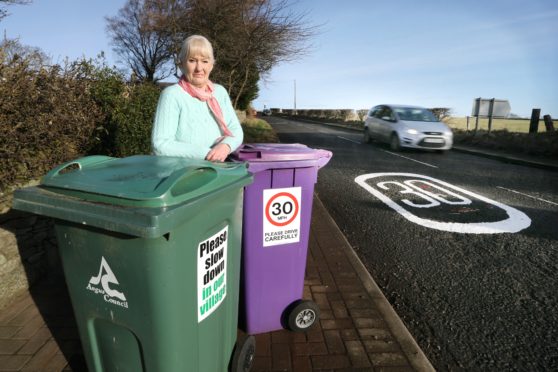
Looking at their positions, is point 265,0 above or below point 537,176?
above

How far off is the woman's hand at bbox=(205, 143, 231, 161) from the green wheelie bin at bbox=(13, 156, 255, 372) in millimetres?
299

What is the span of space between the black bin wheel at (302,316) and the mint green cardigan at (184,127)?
113 centimetres

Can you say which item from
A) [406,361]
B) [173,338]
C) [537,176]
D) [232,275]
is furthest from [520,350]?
[537,176]

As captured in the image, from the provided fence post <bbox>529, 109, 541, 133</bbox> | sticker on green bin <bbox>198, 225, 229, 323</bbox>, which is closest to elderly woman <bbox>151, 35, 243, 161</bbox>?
sticker on green bin <bbox>198, 225, 229, 323</bbox>

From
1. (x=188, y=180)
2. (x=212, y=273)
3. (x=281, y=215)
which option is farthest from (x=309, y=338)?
(x=188, y=180)

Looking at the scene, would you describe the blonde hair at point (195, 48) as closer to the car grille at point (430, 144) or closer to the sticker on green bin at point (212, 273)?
the sticker on green bin at point (212, 273)

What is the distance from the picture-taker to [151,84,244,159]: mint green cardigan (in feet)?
6.30

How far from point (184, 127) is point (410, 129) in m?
11.2

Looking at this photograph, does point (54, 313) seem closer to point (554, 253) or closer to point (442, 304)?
point (442, 304)

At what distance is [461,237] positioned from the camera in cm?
447

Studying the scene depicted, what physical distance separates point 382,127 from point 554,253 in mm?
9754

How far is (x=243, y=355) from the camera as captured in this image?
1.94 m

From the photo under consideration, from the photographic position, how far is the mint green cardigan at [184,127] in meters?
1.92

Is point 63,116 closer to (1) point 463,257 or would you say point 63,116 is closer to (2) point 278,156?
(2) point 278,156
